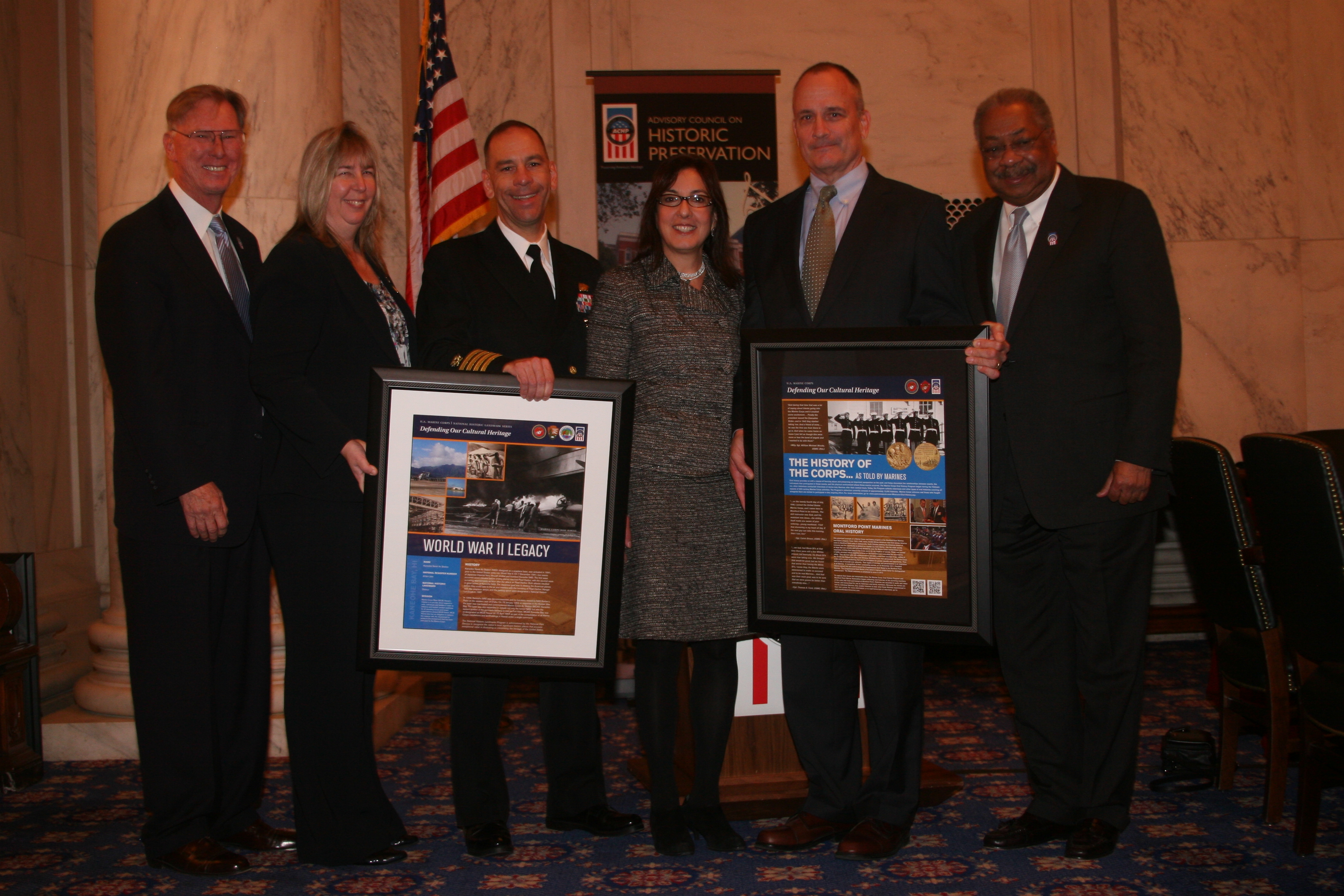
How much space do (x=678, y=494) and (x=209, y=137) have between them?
1767 millimetres

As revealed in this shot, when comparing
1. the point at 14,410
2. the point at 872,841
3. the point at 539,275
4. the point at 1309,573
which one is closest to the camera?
the point at 1309,573

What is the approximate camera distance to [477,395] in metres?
2.76

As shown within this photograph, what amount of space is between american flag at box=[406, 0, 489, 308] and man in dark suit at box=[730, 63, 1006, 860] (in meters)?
2.32

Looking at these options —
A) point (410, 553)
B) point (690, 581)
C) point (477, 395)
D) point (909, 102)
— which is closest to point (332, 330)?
point (477, 395)

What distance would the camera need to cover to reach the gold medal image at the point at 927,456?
107 inches

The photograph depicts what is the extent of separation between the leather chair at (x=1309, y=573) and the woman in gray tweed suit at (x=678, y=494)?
1.43 metres

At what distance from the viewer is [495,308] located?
3.09 metres

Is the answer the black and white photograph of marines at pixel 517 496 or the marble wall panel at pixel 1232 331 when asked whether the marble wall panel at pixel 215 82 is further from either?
the marble wall panel at pixel 1232 331

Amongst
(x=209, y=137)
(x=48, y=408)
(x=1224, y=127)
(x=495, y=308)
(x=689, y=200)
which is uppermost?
(x=1224, y=127)

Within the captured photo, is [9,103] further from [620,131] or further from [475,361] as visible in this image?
[475,361]

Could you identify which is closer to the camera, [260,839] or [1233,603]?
[260,839]

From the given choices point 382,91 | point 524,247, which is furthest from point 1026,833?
point 382,91

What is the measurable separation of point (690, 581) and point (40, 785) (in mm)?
2775

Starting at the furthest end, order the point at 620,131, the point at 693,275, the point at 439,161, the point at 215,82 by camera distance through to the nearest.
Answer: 1. the point at 620,131
2. the point at 439,161
3. the point at 215,82
4. the point at 693,275
